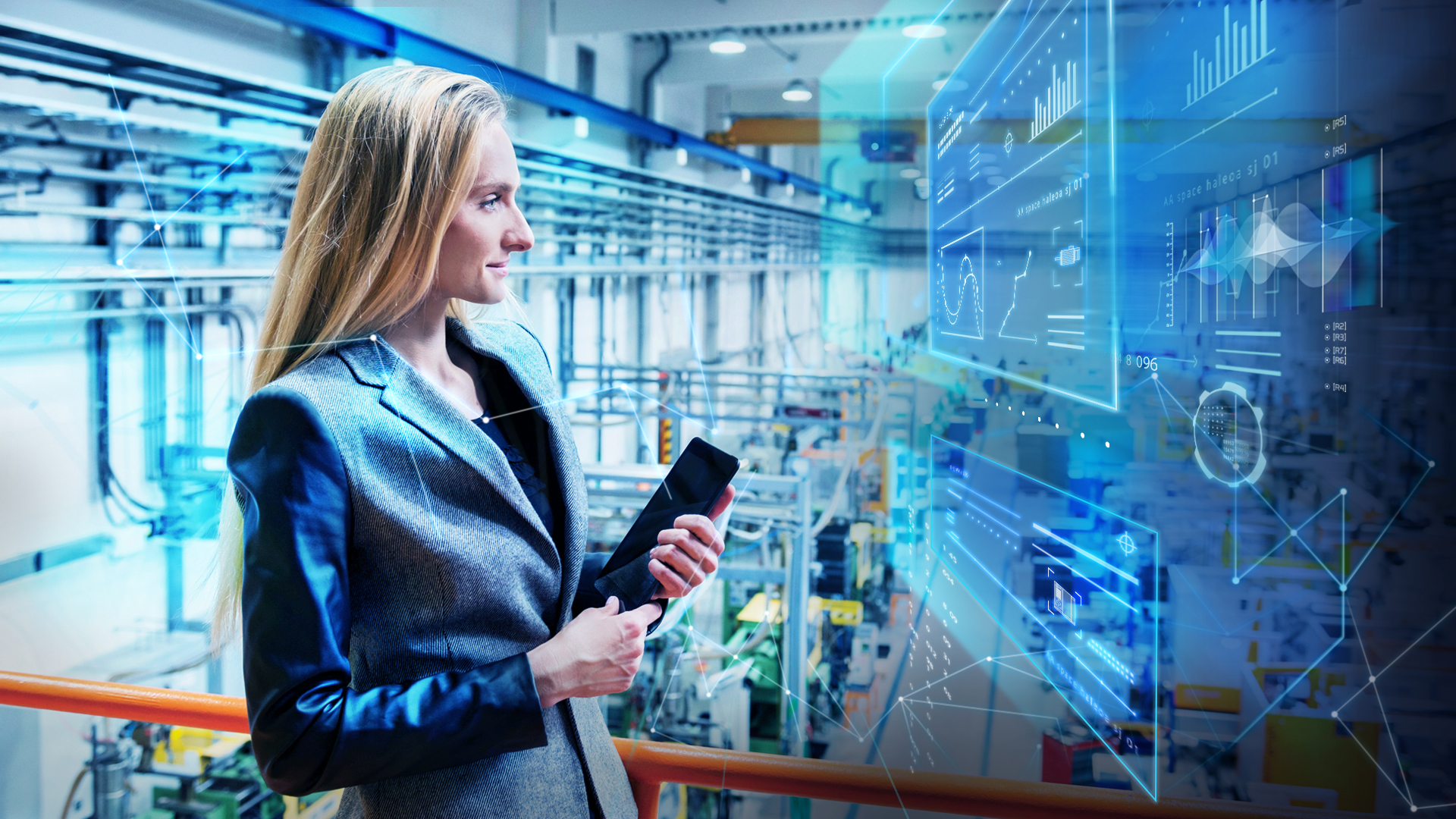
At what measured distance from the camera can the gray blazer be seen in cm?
59

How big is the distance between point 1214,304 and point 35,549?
65.4 inches

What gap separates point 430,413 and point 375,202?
0.17 meters

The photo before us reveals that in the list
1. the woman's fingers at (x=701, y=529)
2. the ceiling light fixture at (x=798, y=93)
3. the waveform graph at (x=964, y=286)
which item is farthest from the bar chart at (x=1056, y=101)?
the woman's fingers at (x=701, y=529)

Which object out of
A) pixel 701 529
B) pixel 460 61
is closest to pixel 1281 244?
pixel 701 529

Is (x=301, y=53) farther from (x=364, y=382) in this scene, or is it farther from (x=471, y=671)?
(x=471, y=671)

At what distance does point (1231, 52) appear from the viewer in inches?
30.5

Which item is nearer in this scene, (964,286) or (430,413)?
(430,413)

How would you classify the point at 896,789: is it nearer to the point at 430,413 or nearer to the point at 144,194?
the point at 430,413

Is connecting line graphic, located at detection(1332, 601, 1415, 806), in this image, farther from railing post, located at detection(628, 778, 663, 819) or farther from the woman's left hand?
railing post, located at detection(628, 778, 663, 819)

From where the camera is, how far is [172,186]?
1.24 metres

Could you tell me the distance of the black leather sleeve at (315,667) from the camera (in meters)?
0.59

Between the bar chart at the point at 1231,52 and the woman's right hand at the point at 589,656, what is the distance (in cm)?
67

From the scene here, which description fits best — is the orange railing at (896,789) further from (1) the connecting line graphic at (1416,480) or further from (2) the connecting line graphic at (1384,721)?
(1) the connecting line graphic at (1416,480)

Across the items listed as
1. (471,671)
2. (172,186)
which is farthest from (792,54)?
(172,186)
